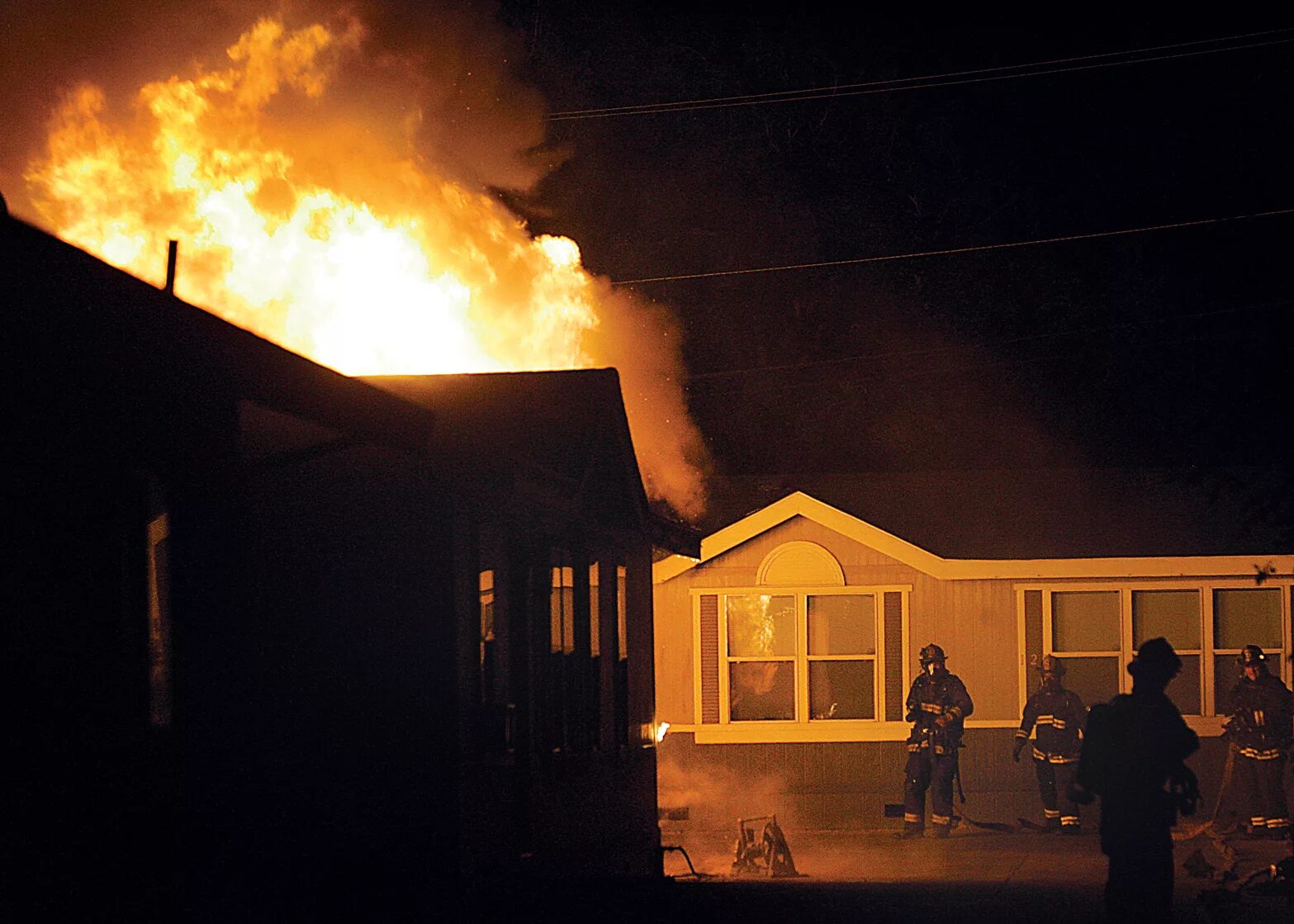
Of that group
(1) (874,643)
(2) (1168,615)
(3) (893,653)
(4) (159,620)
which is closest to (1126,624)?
(2) (1168,615)

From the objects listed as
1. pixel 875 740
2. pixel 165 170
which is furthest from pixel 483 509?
pixel 875 740

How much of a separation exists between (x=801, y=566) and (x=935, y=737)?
3.12 m

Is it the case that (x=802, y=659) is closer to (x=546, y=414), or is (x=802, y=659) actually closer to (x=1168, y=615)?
(x=1168, y=615)

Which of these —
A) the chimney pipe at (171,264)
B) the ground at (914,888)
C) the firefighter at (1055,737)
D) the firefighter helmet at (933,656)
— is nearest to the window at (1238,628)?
the firefighter at (1055,737)

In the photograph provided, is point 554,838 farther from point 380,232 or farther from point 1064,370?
point 1064,370

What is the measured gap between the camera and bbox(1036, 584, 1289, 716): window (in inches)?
791

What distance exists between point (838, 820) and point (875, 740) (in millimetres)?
1054

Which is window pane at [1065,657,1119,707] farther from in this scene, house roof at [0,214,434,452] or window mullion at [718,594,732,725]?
house roof at [0,214,434,452]

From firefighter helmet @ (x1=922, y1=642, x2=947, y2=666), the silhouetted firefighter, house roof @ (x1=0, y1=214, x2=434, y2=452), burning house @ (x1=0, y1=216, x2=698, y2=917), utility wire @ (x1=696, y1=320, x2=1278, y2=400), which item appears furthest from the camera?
utility wire @ (x1=696, y1=320, x2=1278, y2=400)

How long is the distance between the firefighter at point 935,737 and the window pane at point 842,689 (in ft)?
7.18

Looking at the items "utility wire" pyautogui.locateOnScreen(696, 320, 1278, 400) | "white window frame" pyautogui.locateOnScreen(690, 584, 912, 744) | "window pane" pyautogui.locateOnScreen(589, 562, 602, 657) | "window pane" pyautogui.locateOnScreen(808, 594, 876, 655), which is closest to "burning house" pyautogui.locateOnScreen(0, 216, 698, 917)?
"window pane" pyautogui.locateOnScreen(589, 562, 602, 657)

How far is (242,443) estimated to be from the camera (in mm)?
8484

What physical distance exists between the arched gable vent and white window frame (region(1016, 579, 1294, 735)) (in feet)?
7.54

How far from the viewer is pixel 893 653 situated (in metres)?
20.2
